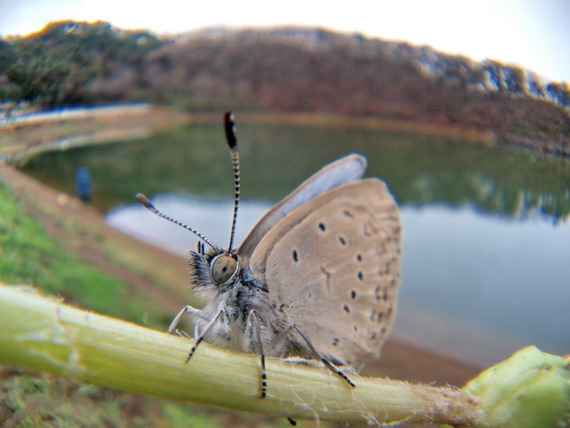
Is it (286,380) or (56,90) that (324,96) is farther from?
(286,380)

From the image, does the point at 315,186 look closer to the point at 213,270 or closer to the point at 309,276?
the point at 309,276

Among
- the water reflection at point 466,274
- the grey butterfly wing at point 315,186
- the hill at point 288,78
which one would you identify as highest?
the hill at point 288,78

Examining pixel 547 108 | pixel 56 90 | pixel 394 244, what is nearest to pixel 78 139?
pixel 56 90

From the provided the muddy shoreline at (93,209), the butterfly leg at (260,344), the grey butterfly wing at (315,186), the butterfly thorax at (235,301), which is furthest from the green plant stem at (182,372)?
the grey butterfly wing at (315,186)

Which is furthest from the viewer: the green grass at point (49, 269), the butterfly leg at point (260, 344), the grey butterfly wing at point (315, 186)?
the grey butterfly wing at point (315, 186)

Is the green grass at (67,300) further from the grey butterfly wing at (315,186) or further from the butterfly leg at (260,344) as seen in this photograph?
the grey butterfly wing at (315,186)

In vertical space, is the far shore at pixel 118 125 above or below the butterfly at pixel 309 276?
above

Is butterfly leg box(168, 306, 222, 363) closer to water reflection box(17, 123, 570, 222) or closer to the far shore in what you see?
the far shore

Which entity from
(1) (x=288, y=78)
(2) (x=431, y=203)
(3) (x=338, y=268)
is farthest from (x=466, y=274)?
(3) (x=338, y=268)
